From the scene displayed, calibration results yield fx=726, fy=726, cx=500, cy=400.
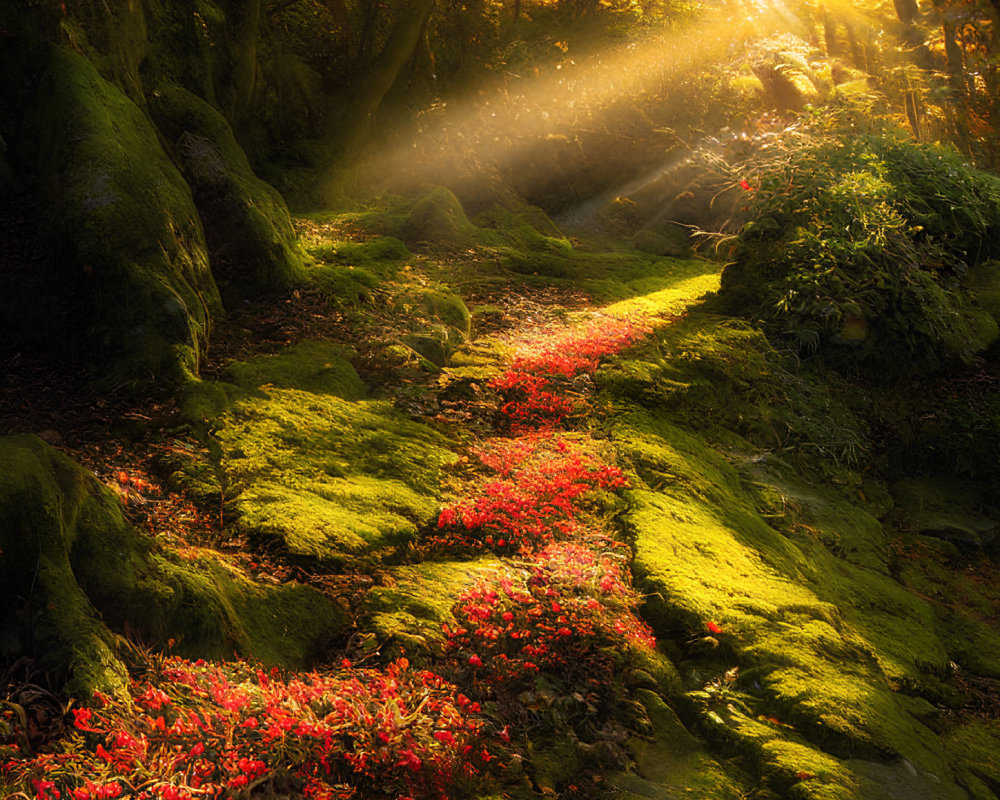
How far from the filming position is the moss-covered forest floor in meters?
3.36

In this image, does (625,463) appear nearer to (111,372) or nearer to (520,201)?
(111,372)

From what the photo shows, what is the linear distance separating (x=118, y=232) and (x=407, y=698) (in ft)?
15.6

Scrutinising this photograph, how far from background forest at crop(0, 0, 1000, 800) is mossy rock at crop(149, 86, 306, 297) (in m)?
0.05

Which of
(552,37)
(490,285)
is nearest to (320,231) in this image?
(490,285)

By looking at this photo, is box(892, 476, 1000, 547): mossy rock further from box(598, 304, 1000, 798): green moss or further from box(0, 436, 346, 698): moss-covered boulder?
box(0, 436, 346, 698): moss-covered boulder

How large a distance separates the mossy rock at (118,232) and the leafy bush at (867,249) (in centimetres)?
764

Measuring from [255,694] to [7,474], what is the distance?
156cm

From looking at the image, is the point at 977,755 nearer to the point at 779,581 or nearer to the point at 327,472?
the point at 779,581

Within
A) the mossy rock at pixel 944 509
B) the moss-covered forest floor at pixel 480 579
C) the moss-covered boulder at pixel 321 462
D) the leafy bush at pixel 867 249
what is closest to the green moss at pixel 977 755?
the moss-covered forest floor at pixel 480 579

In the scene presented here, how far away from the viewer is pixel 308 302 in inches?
335

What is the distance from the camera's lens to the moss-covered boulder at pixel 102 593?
3.21 m

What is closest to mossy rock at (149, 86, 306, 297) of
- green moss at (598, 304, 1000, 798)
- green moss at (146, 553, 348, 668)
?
green moss at (598, 304, 1000, 798)

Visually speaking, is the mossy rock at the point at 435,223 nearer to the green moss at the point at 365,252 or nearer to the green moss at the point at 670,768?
the green moss at the point at 365,252

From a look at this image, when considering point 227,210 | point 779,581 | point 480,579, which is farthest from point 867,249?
point 227,210
